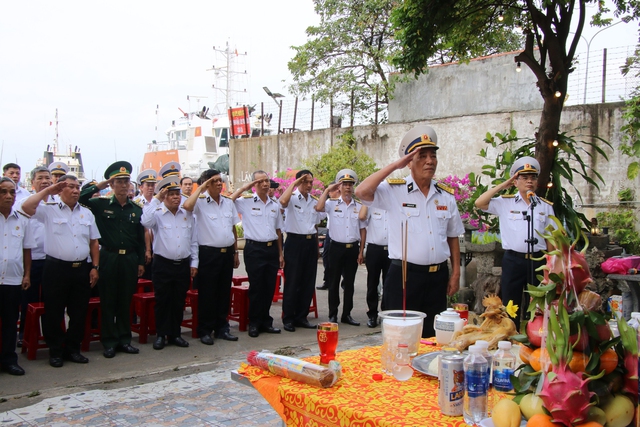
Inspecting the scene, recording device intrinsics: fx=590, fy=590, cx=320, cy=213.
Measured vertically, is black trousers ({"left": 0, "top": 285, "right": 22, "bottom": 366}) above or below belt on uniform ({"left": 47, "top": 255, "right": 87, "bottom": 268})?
below

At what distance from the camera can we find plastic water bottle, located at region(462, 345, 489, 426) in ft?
6.05

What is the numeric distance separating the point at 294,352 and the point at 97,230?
2.38 m

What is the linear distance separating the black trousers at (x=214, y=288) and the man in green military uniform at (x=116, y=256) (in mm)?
758

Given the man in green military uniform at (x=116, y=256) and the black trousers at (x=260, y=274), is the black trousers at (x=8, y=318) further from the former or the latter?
the black trousers at (x=260, y=274)

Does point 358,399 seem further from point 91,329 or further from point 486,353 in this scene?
point 91,329

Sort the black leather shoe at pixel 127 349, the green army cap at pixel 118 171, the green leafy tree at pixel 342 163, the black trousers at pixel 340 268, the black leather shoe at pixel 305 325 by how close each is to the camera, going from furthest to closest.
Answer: the green leafy tree at pixel 342 163 < the black trousers at pixel 340 268 < the black leather shoe at pixel 305 325 < the black leather shoe at pixel 127 349 < the green army cap at pixel 118 171

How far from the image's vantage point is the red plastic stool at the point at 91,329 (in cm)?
625

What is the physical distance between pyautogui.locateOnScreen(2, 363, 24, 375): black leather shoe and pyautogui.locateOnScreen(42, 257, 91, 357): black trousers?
1.17ft

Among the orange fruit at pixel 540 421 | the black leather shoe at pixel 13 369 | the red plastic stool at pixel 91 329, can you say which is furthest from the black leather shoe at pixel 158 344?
the orange fruit at pixel 540 421

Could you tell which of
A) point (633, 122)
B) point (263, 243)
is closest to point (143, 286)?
point (263, 243)

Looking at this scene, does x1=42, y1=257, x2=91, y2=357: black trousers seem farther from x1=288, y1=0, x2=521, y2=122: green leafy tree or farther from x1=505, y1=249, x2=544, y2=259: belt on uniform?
x1=288, y1=0, x2=521, y2=122: green leafy tree

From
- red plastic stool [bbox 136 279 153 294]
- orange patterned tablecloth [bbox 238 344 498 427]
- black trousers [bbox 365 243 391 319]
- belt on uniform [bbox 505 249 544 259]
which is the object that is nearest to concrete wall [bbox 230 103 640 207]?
belt on uniform [bbox 505 249 544 259]

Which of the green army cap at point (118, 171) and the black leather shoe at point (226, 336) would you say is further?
the black leather shoe at point (226, 336)

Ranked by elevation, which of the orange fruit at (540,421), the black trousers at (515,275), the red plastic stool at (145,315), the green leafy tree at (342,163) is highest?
the green leafy tree at (342,163)
